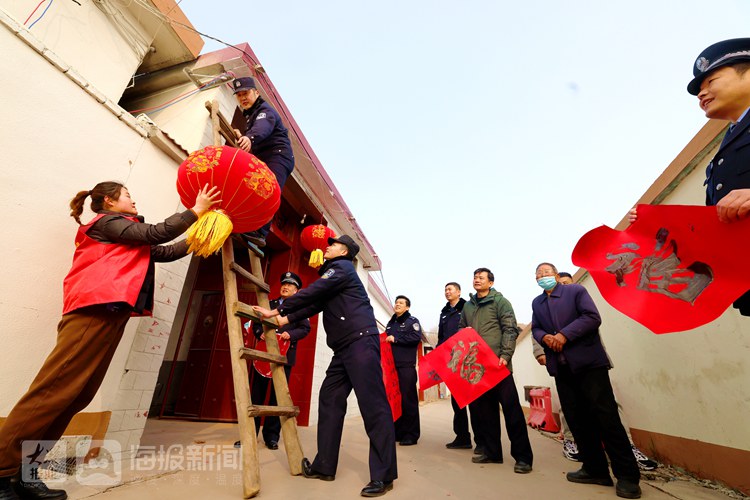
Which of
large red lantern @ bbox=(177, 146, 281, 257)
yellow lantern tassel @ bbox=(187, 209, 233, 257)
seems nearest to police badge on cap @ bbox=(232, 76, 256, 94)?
large red lantern @ bbox=(177, 146, 281, 257)

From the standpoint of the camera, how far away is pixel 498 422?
3158 millimetres

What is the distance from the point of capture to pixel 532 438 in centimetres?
458

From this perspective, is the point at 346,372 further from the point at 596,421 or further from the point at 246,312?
the point at 596,421

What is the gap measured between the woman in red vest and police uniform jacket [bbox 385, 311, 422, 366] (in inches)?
128

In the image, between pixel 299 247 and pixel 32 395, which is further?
pixel 299 247

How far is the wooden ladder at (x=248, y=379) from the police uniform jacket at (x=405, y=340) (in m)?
2.33

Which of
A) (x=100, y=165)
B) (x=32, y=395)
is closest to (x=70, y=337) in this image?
(x=32, y=395)

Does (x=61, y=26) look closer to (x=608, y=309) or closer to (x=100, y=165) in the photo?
(x=100, y=165)

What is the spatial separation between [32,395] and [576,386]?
→ 11.2 feet

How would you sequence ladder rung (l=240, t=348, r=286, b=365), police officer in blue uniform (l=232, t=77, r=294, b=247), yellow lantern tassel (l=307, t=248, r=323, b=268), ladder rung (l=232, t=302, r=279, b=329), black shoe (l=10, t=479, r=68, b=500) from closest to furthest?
black shoe (l=10, t=479, r=68, b=500)
ladder rung (l=240, t=348, r=286, b=365)
ladder rung (l=232, t=302, r=279, b=329)
police officer in blue uniform (l=232, t=77, r=294, b=247)
yellow lantern tassel (l=307, t=248, r=323, b=268)

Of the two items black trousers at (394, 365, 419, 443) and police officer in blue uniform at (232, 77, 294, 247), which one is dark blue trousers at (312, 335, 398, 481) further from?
black trousers at (394, 365, 419, 443)

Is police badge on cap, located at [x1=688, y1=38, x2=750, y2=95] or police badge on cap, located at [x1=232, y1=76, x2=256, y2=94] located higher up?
police badge on cap, located at [x1=232, y1=76, x2=256, y2=94]

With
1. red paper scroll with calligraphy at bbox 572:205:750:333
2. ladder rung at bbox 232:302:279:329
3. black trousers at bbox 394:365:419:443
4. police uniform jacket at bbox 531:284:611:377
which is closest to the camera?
red paper scroll with calligraphy at bbox 572:205:750:333

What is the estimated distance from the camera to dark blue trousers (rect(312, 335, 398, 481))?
216 cm
